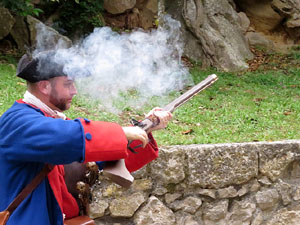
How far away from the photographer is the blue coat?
6.38 ft

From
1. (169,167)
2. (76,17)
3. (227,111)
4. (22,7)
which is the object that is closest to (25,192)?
(169,167)

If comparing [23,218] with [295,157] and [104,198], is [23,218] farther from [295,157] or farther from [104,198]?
[295,157]

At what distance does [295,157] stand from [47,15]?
8.13 m

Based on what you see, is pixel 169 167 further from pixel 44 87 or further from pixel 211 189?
pixel 44 87

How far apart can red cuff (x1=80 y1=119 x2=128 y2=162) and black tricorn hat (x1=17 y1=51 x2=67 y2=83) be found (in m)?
0.35

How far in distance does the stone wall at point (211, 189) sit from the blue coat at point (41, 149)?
6.16 feet

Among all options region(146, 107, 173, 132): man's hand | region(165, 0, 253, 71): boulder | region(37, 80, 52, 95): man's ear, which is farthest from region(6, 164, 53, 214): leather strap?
region(165, 0, 253, 71): boulder

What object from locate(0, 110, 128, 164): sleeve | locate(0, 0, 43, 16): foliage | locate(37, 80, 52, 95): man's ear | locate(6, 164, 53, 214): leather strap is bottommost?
locate(0, 0, 43, 16): foliage

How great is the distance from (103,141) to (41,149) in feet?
0.93

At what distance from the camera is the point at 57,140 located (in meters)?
1.92

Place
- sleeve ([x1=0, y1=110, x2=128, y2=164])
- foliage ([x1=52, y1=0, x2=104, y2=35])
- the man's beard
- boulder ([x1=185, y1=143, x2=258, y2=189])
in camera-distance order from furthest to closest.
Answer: foliage ([x1=52, y1=0, x2=104, y2=35]), boulder ([x1=185, y1=143, x2=258, y2=189]), the man's beard, sleeve ([x1=0, y1=110, x2=128, y2=164])

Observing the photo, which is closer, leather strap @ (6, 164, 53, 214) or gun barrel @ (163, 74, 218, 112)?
leather strap @ (6, 164, 53, 214)

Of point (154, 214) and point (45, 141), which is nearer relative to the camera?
point (45, 141)

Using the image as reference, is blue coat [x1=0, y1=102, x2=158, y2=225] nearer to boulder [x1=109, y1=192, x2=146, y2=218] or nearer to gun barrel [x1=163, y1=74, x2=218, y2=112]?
gun barrel [x1=163, y1=74, x2=218, y2=112]
